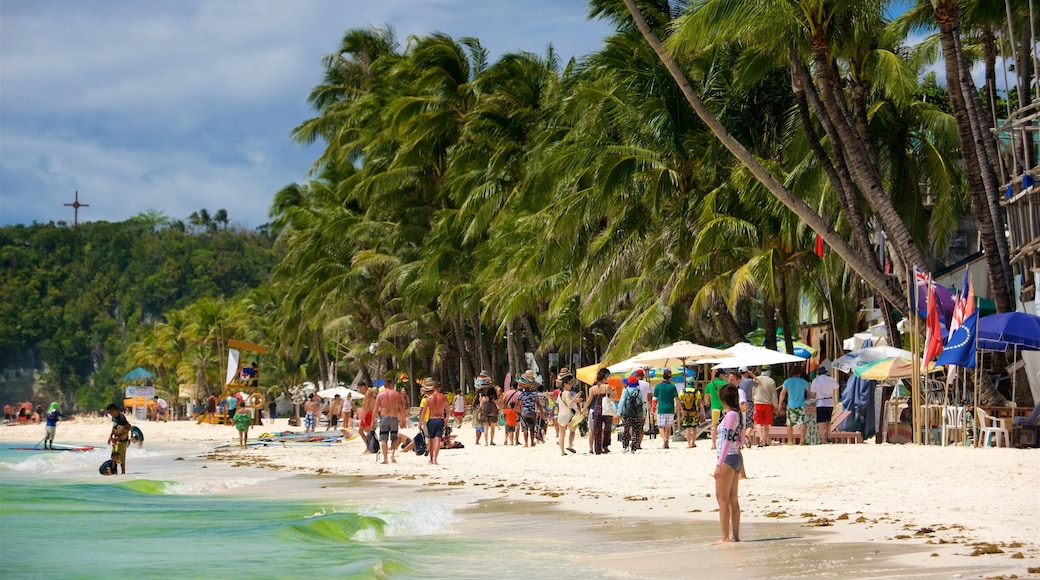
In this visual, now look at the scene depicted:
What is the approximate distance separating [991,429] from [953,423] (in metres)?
0.96

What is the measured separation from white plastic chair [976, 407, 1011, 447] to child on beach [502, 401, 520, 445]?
9.00 metres

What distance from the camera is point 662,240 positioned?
1038 inches

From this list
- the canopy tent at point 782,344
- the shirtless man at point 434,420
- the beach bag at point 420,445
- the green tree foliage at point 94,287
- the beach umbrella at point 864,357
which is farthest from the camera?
the green tree foliage at point 94,287

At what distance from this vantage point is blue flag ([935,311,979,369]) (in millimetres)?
15273

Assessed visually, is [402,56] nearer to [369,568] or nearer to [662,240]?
[662,240]

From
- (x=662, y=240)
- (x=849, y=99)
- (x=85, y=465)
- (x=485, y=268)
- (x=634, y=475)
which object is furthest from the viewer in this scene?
(x=485, y=268)

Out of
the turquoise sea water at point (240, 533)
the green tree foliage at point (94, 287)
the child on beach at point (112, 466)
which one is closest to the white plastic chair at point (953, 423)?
the turquoise sea water at point (240, 533)

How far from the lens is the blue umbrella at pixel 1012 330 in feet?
49.5

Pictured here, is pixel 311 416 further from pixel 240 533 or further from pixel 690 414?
pixel 240 533

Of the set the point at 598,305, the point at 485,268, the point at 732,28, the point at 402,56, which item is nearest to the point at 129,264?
the point at 402,56

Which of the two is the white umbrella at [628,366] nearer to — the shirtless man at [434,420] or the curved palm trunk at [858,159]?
the shirtless man at [434,420]

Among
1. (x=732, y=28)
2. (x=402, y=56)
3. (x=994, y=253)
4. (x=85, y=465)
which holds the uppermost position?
(x=402, y=56)

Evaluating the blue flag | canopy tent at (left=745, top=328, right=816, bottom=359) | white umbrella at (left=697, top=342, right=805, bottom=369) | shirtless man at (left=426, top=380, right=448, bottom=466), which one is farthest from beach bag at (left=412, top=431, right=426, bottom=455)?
canopy tent at (left=745, top=328, right=816, bottom=359)

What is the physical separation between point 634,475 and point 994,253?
682 cm
